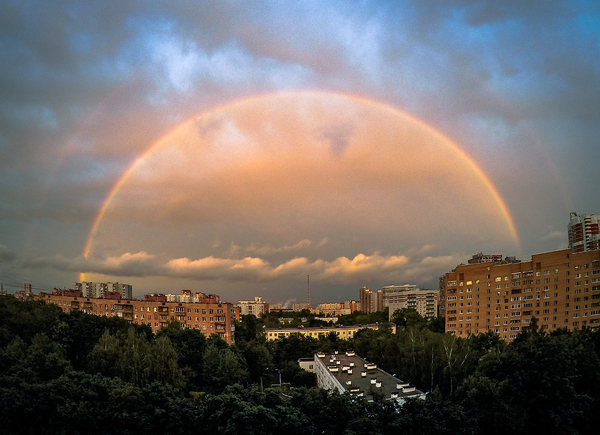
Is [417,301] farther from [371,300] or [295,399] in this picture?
[295,399]

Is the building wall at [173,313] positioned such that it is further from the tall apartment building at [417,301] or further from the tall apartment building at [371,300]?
the tall apartment building at [371,300]

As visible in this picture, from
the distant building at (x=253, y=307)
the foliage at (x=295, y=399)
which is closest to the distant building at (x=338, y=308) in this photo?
the distant building at (x=253, y=307)

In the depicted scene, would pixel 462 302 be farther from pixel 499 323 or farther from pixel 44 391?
pixel 44 391

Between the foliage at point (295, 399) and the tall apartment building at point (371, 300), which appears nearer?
the foliage at point (295, 399)

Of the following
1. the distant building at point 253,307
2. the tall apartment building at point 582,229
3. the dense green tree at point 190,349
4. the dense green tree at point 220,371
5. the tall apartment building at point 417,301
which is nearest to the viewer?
the dense green tree at point 220,371

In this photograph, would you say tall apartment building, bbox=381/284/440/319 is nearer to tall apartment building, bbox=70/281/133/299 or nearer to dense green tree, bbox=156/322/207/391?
tall apartment building, bbox=70/281/133/299

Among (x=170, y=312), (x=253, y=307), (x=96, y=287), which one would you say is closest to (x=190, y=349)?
(x=170, y=312)

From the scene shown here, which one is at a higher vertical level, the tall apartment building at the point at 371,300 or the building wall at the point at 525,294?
the building wall at the point at 525,294
